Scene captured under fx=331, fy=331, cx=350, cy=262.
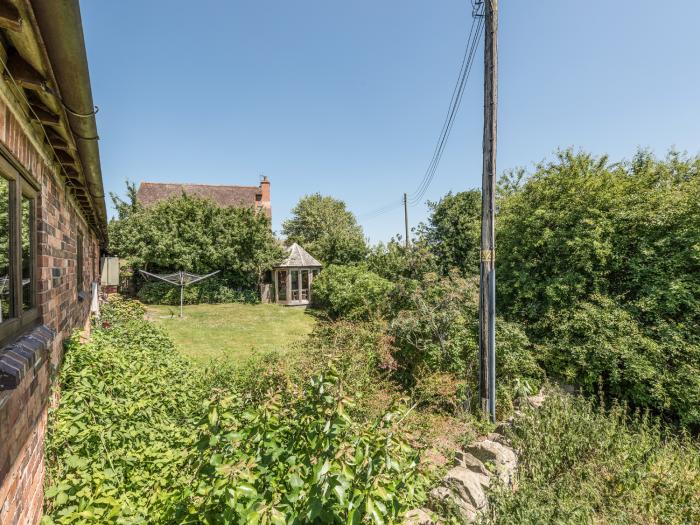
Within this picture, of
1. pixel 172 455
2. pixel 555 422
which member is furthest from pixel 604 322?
pixel 172 455

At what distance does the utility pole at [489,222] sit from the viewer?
18.4 ft

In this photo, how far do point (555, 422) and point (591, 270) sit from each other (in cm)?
390

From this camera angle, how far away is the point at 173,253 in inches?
685

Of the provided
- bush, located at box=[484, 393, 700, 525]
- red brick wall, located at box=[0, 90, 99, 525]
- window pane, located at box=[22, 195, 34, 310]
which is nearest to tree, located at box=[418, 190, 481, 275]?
bush, located at box=[484, 393, 700, 525]

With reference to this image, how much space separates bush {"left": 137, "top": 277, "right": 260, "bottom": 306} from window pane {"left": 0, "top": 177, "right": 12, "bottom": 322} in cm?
1664

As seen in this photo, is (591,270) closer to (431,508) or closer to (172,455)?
(431,508)

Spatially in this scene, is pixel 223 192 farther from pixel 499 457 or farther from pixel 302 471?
pixel 302 471

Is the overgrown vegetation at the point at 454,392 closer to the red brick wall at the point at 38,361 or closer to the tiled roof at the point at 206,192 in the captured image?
the red brick wall at the point at 38,361

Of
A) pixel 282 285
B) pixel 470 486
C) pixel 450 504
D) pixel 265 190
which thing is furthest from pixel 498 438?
pixel 265 190

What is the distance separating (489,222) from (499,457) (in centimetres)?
367

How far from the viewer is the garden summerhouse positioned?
736 inches

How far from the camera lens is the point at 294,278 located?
19.1 m

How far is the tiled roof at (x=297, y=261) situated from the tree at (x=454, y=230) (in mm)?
6543

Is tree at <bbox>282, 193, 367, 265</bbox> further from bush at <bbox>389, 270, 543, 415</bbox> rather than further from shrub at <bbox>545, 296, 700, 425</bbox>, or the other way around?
shrub at <bbox>545, 296, 700, 425</bbox>
